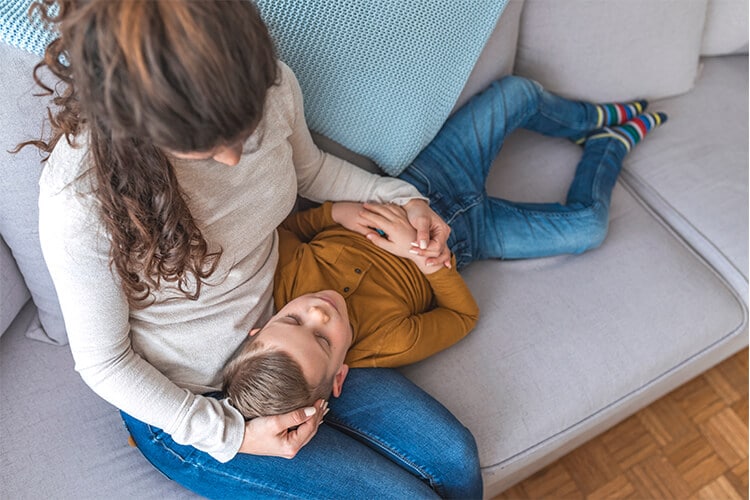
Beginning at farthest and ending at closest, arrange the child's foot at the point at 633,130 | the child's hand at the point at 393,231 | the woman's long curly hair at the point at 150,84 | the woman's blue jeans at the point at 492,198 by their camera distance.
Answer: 1. the child's foot at the point at 633,130
2. the woman's blue jeans at the point at 492,198
3. the child's hand at the point at 393,231
4. the woman's long curly hair at the point at 150,84

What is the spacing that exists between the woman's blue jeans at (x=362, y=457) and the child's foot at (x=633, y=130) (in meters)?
0.85

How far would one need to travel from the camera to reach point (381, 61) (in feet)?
3.65

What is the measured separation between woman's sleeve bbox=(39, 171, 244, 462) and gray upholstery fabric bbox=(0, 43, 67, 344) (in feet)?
0.59

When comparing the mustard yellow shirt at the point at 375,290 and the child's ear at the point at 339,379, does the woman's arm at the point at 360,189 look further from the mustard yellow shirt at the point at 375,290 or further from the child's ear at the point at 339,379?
the child's ear at the point at 339,379

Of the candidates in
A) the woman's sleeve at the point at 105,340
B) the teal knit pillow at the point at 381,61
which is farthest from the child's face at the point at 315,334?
the teal knit pillow at the point at 381,61

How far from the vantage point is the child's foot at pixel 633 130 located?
1531mm

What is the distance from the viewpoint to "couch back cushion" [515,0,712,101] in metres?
1.42

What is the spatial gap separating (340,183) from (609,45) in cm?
79

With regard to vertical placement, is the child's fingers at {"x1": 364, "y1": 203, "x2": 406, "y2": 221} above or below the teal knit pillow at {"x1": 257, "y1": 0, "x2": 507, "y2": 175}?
below

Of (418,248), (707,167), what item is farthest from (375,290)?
(707,167)

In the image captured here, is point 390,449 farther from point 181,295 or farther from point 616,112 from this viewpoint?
point 616,112

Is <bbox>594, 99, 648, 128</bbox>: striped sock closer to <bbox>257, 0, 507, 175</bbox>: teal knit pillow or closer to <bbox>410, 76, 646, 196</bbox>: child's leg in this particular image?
<bbox>410, 76, 646, 196</bbox>: child's leg

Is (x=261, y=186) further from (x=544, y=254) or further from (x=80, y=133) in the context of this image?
(x=544, y=254)

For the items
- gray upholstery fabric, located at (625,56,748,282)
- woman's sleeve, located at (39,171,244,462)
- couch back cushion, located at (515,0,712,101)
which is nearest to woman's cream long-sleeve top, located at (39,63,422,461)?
woman's sleeve, located at (39,171,244,462)
